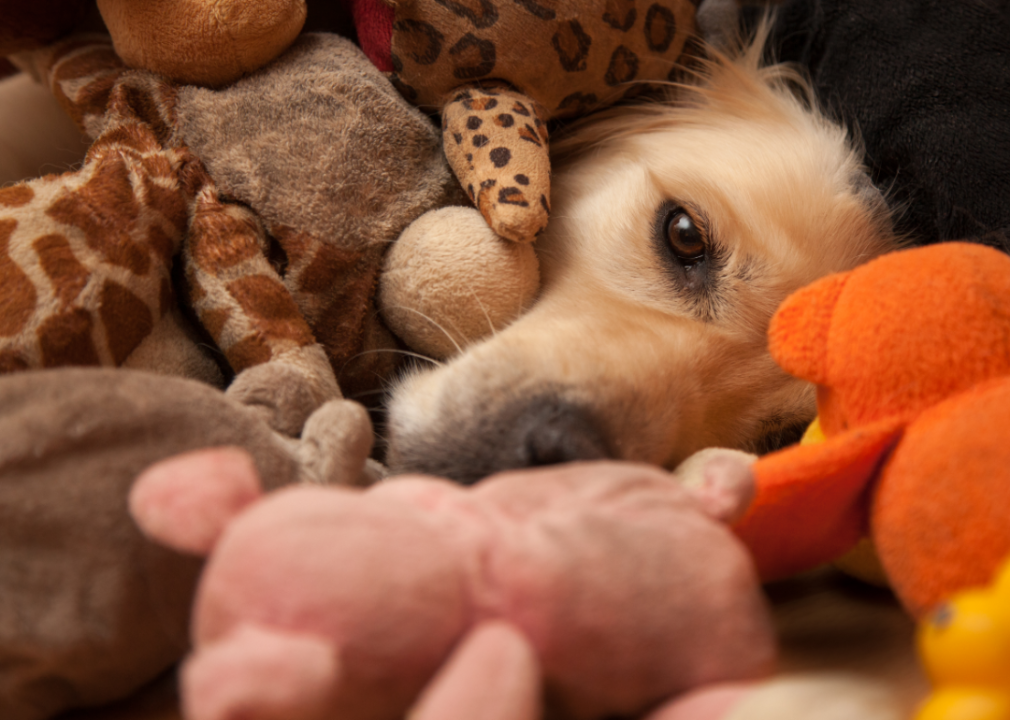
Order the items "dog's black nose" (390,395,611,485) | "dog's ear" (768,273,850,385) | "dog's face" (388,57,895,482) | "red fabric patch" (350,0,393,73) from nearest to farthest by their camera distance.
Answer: "dog's ear" (768,273,850,385)
"dog's black nose" (390,395,611,485)
"dog's face" (388,57,895,482)
"red fabric patch" (350,0,393,73)

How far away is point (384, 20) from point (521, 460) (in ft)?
Result: 2.48

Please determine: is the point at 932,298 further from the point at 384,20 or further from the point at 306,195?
the point at 384,20

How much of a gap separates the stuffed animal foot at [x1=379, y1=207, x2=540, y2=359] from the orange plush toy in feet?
1.47

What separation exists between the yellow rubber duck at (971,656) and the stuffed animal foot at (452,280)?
693 millimetres

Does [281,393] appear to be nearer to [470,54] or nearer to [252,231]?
[252,231]

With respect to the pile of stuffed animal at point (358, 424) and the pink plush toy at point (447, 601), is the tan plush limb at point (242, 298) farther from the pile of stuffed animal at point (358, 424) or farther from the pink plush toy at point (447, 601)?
the pink plush toy at point (447, 601)

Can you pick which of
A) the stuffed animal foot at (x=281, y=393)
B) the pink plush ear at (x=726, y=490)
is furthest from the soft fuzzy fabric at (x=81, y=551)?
the pink plush ear at (x=726, y=490)

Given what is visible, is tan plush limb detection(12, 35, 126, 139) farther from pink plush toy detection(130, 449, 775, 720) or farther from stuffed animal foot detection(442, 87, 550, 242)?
pink plush toy detection(130, 449, 775, 720)

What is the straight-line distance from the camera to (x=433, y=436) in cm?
89

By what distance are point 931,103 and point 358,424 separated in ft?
3.35

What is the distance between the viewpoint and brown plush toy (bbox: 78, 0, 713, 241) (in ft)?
3.34

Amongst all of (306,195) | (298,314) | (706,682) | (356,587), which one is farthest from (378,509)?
(306,195)

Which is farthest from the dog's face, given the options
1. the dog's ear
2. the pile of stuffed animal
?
the dog's ear

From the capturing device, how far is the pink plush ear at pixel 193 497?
47cm
